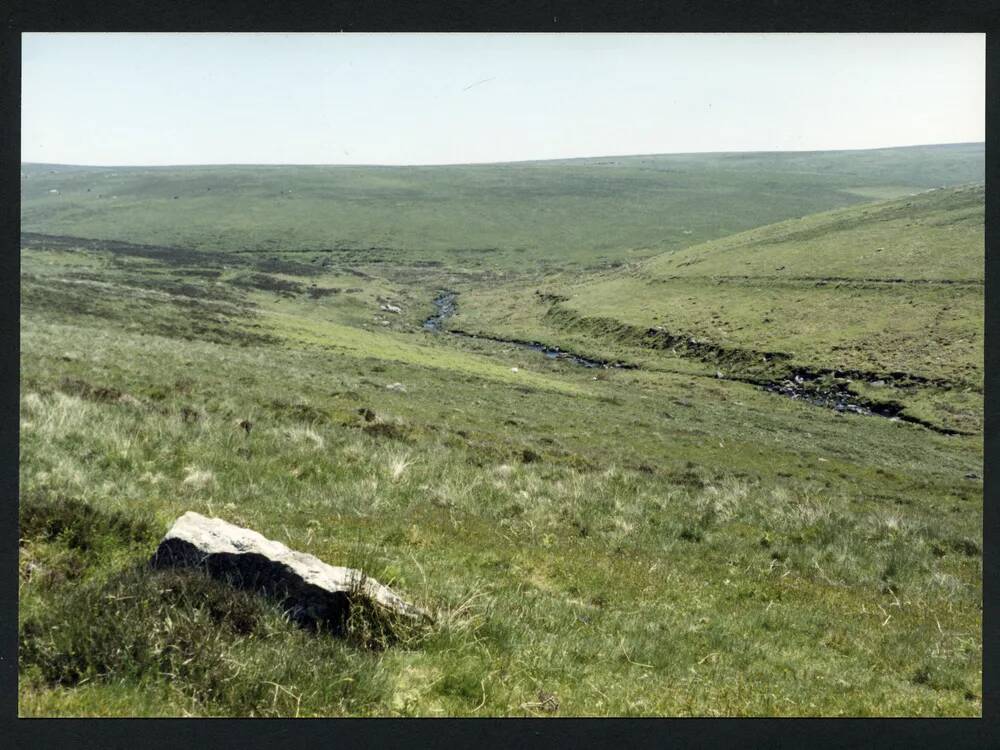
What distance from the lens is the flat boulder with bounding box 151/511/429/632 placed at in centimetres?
569

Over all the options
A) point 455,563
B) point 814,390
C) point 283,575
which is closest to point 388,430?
point 455,563

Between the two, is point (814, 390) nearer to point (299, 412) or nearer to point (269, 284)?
point (299, 412)

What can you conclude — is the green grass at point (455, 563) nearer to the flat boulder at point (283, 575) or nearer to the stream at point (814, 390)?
A: the flat boulder at point (283, 575)

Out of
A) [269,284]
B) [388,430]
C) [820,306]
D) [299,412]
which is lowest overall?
[388,430]

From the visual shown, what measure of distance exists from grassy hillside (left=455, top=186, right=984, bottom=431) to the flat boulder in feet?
175

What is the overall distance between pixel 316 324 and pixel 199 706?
6230cm

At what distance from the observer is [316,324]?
64625 millimetres

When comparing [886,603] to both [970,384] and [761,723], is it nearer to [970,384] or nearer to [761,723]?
[761,723]

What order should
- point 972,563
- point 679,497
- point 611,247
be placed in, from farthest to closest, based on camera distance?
point 611,247 → point 679,497 → point 972,563

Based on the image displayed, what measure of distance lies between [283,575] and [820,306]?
76.3 meters

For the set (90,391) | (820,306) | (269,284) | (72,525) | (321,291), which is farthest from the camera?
(269,284)

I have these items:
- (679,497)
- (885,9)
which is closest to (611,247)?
(679,497)

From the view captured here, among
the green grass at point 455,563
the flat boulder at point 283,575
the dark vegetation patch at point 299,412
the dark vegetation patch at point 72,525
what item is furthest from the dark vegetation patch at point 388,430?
the flat boulder at point 283,575

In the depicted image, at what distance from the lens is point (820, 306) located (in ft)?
238
